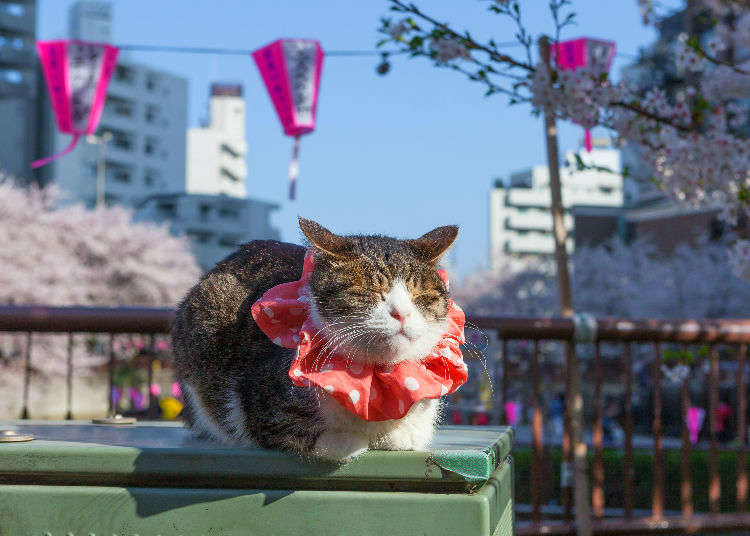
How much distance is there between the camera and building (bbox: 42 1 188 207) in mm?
41494

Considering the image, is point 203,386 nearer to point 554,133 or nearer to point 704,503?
point 554,133

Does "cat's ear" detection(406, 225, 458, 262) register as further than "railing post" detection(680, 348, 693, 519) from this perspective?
No

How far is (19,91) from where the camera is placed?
3741cm

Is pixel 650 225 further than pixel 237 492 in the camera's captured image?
Yes

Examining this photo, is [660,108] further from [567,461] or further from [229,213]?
[229,213]

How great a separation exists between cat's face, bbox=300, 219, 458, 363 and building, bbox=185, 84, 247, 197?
50.8 metres

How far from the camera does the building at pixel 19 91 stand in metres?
36.8

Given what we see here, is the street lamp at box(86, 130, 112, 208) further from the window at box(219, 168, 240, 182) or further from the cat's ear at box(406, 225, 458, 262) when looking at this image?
the cat's ear at box(406, 225, 458, 262)

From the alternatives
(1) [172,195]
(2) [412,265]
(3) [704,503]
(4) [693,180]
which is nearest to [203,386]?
(2) [412,265]

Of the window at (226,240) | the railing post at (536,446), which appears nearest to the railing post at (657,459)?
the railing post at (536,446)

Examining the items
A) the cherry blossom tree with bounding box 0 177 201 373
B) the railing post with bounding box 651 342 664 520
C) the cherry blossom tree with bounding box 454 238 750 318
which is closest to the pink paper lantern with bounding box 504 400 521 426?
the railing post with bounding box 651 342 664 520

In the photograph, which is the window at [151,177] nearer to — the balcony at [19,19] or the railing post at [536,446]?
the balcony at [19,19]

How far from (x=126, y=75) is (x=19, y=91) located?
7845mm

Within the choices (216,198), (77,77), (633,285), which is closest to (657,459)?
(77,77)
